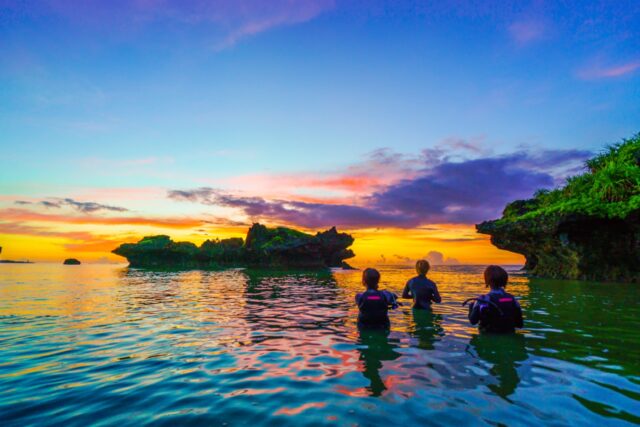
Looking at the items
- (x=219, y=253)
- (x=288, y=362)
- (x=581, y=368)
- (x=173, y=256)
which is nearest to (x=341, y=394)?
(x=288, y=362)

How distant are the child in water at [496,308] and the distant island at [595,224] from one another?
27.5m

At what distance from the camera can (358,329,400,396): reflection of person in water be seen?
5934mm

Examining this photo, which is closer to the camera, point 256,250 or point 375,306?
point 375,306

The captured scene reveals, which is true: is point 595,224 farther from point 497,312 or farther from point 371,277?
point 371,277

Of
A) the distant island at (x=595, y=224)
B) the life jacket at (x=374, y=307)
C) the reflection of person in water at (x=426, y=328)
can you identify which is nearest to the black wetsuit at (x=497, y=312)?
the reflection of person in water at (x=426, y=328)

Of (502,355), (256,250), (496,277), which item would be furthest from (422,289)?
(256,250)

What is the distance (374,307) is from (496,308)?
3.21 m

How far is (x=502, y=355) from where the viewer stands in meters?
7.55

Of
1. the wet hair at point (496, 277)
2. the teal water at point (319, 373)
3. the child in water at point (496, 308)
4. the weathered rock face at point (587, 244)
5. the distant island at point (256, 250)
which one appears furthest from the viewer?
the distant island at point (256, 250)

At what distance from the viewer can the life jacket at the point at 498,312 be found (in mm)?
8901

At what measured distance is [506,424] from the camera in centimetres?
439

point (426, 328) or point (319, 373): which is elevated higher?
point (319, 373)

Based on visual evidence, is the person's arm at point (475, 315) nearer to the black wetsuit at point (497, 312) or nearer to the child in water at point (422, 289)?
the black wetsuit at point (497, 312)

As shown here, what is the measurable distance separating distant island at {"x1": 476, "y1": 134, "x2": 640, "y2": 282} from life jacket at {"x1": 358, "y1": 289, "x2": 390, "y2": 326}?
29.2 metres
